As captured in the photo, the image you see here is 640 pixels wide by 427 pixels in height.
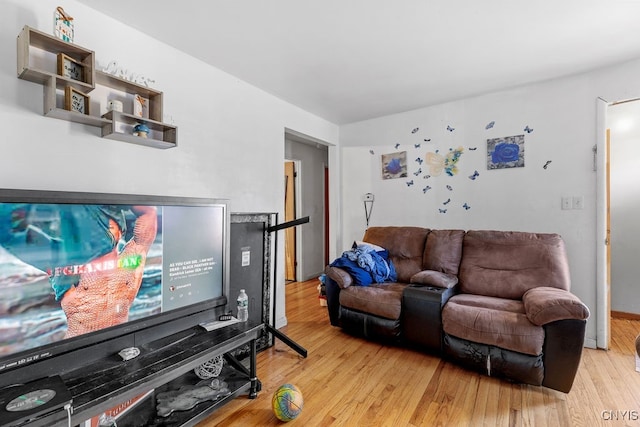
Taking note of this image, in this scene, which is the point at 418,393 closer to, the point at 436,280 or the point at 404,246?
the point at 436,280

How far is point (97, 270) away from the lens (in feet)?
4.72

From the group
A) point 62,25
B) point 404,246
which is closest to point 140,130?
point 62,25

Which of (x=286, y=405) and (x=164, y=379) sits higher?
(x=164, y=379)

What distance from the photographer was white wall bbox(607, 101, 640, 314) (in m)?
3.09

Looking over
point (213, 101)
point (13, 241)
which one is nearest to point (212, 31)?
point (213, 101)

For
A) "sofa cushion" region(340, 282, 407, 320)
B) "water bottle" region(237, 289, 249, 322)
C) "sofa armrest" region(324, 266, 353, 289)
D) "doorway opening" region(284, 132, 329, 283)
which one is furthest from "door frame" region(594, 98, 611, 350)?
"doorway opening" region(284, 132, 329, 283)

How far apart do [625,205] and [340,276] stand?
3.12 meters

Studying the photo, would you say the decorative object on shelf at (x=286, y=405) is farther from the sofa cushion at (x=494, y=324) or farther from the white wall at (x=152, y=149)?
the white wall at (x=152, y=149)

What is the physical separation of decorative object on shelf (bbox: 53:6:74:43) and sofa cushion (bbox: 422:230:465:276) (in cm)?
306

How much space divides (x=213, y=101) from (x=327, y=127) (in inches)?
71.5

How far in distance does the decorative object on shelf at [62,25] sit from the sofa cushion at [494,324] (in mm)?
2874

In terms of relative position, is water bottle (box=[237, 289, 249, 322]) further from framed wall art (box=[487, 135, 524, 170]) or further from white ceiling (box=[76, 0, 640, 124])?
framed wall art (box=[487, 135, 524, 170])

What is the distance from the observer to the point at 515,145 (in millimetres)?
2953

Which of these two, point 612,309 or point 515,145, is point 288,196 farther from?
point 612,309
